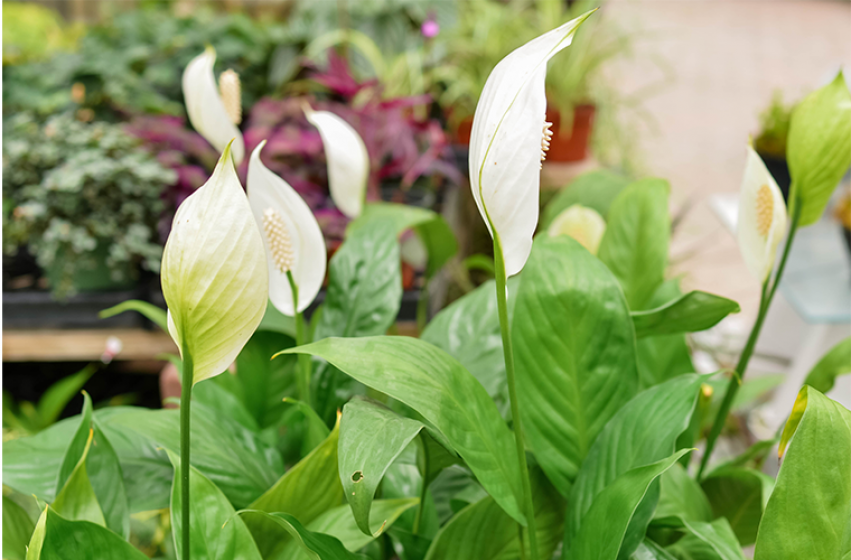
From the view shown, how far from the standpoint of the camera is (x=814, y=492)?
1.12ft

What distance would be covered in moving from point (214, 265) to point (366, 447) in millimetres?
116

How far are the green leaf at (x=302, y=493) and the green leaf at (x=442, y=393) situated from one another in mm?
91

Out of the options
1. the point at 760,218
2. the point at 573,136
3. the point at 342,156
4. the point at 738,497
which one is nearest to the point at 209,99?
the point at 342,156

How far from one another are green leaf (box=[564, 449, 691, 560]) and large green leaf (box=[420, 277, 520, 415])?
14cm

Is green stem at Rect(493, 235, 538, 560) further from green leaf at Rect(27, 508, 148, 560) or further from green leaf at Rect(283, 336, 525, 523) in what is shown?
green leaf at Rect(27, 508, 148, 560)

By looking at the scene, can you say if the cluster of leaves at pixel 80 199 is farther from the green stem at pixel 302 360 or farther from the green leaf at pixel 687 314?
the green leaf at pixel 687 314

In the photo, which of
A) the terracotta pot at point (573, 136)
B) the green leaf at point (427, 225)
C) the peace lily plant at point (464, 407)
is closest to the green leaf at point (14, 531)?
the peace lily plant at point (464, 407)

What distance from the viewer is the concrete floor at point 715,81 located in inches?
94.9

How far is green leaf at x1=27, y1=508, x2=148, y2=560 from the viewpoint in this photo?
367 mm

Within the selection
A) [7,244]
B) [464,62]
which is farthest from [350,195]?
[464,62]

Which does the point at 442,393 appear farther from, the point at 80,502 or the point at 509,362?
the point at 80,502

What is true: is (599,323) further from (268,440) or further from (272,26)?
(272,26)

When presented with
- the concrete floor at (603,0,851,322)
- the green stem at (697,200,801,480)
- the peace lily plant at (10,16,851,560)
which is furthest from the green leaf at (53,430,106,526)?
the concrete floor at (603,0,851,322)

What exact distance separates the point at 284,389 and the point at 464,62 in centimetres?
141
